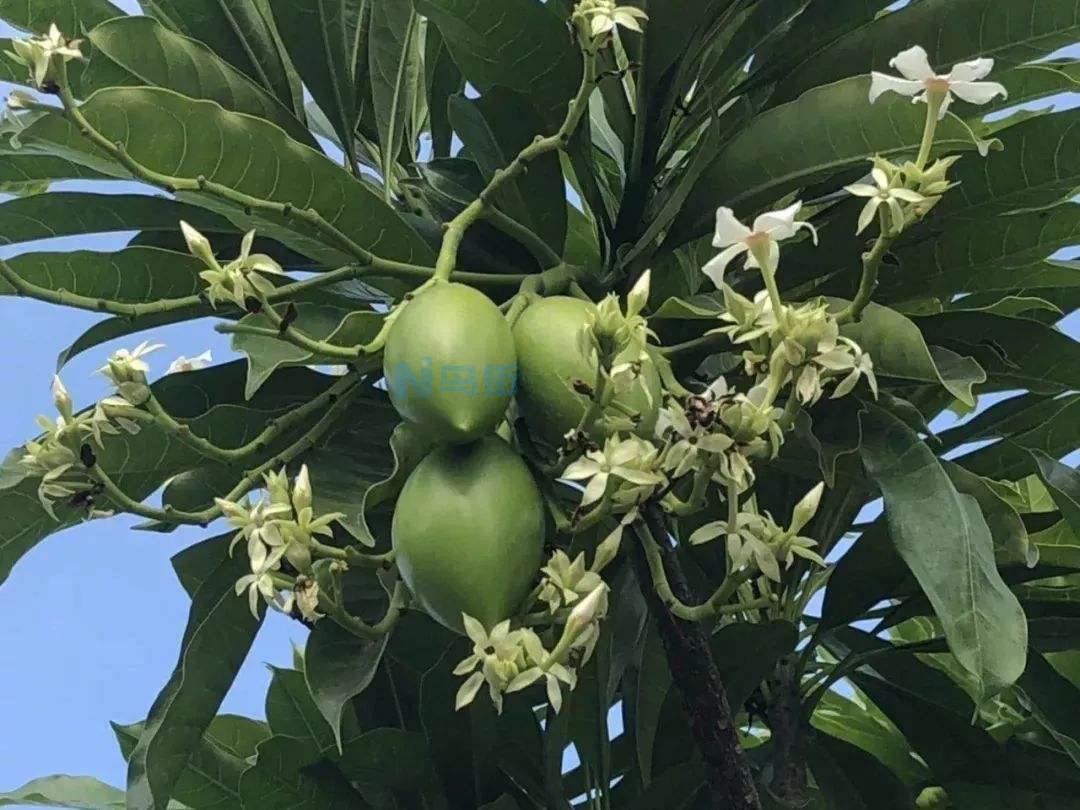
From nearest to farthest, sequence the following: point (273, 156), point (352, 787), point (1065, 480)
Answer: point (273, 156) < point (1065, 480) < point (352, 787)

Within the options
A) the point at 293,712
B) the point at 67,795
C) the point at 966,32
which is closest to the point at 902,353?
the point at 966,32

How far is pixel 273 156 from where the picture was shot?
54 centimetres

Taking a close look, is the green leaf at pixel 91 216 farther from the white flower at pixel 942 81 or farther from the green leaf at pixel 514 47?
the white flower at pixel 942 81

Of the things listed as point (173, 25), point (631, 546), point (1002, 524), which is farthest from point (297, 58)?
point (1002, 524)

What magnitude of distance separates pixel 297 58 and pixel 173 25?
0.31ft

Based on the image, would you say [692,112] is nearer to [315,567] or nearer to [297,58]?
[297,58]

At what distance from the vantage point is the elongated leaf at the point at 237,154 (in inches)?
19.7

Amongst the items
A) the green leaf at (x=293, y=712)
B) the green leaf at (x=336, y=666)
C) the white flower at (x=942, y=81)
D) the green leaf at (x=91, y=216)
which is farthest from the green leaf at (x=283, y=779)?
the white flower at (x=942, y=81)

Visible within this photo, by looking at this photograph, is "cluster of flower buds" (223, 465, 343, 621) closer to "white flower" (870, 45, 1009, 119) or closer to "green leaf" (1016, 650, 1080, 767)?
Answer: "white flower" (870, 45, 1009, 119)

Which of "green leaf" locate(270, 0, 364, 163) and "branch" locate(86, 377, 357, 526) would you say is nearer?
"branch" locate(86, 377, 357, 526)

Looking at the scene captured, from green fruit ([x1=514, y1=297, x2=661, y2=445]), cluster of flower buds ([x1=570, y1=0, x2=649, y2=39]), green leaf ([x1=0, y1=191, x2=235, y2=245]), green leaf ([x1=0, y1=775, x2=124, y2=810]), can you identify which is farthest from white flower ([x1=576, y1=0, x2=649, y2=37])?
green leaf ([x1=0, y1=775, x2=124, y2=810])

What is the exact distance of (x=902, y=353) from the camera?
53 centimetres

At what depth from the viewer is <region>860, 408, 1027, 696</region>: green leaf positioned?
1.58 feet

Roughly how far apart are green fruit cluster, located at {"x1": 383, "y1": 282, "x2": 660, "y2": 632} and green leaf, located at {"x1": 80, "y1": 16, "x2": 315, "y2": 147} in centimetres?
26
